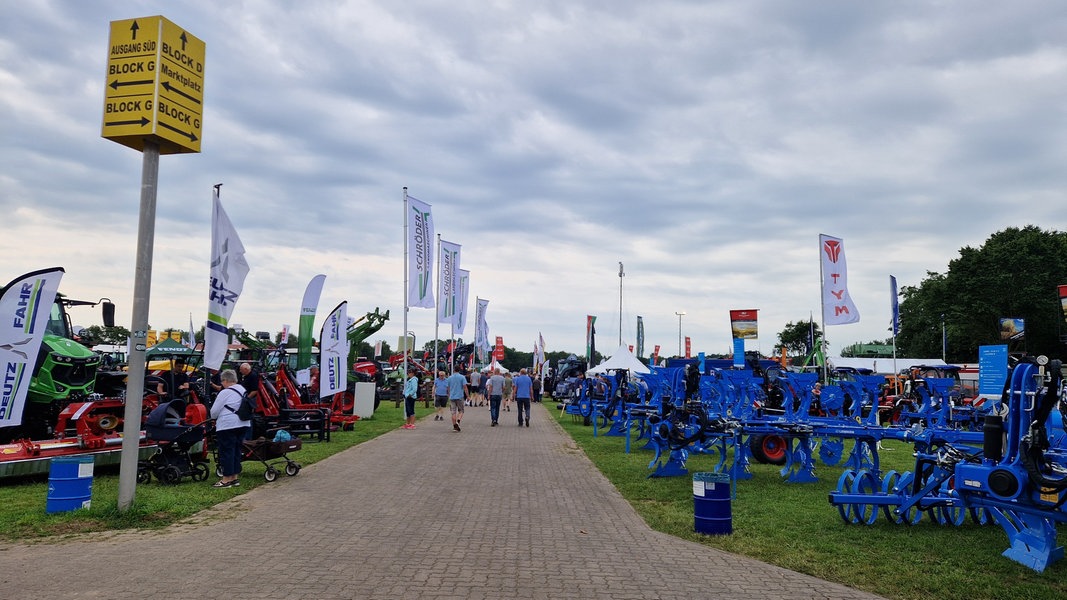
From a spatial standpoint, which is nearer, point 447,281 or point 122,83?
point 122,83

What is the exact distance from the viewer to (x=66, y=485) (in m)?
8.14

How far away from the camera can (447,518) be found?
830 centimetres

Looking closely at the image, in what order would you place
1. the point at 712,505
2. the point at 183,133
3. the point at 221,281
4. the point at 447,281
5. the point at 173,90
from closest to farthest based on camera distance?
the point at 712,505 → the point at 173,90 → the point at 183,133 → the point at 221,281 → the point at 447,281

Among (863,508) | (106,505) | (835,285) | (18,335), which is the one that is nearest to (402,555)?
(106,505)

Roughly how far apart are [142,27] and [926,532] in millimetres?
10469

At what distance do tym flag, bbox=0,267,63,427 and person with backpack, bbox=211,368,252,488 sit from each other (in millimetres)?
2300

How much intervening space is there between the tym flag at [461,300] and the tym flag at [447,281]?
955mm

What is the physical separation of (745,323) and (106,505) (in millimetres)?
24753

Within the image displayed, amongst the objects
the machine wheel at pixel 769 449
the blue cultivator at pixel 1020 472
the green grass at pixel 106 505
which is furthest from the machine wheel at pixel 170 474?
the machine wheel at pixel 769 449

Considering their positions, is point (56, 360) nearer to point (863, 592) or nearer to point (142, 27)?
point (142, 27)

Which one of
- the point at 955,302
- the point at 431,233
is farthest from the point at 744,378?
the point at 955,302

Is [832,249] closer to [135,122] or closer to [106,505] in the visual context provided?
[135,122]

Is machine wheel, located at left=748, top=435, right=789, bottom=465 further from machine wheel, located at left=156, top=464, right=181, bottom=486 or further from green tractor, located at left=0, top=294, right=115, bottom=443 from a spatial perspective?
green tractor, located at left=0, top=294, right=115, bottom=443

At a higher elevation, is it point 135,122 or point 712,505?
point 135,122
